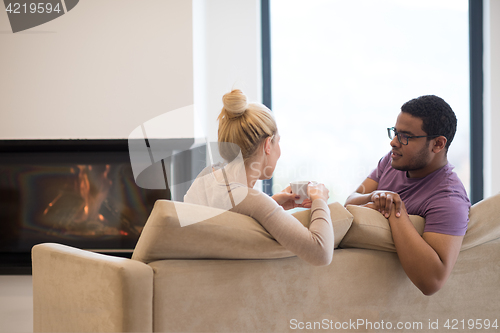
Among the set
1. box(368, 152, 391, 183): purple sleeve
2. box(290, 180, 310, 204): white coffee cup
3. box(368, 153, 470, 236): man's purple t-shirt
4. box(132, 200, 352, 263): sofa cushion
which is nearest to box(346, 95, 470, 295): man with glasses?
box(368, 153, 470, 236): man's purple t-shirt

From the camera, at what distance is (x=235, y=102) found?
1248 millimetres

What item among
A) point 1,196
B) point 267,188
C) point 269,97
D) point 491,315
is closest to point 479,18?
point 269,97

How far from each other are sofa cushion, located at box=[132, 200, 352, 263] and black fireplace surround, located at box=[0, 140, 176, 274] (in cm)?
189

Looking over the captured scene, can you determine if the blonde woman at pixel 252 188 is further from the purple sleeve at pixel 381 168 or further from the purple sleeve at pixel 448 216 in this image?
the purple sleeve at pixel 381 168

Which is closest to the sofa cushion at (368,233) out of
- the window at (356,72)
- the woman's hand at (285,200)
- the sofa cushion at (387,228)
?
the sofa cushion at (387,228)

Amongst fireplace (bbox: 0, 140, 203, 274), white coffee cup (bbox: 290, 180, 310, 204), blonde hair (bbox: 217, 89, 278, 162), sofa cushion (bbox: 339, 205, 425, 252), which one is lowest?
fireplace (bbox: 0, 140, 203, 274)

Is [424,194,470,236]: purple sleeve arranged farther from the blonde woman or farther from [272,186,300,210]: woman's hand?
[272,186,300,210]: woman's hand

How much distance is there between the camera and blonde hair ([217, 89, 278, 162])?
1.26m

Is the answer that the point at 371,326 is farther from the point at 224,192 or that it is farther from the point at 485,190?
the point at 485,190

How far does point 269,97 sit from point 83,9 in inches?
65.4

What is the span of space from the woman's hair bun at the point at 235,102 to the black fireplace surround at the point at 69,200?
1772mm

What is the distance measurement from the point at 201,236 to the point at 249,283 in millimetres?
194

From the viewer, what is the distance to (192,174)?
9.25ft

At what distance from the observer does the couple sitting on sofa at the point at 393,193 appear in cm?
106
